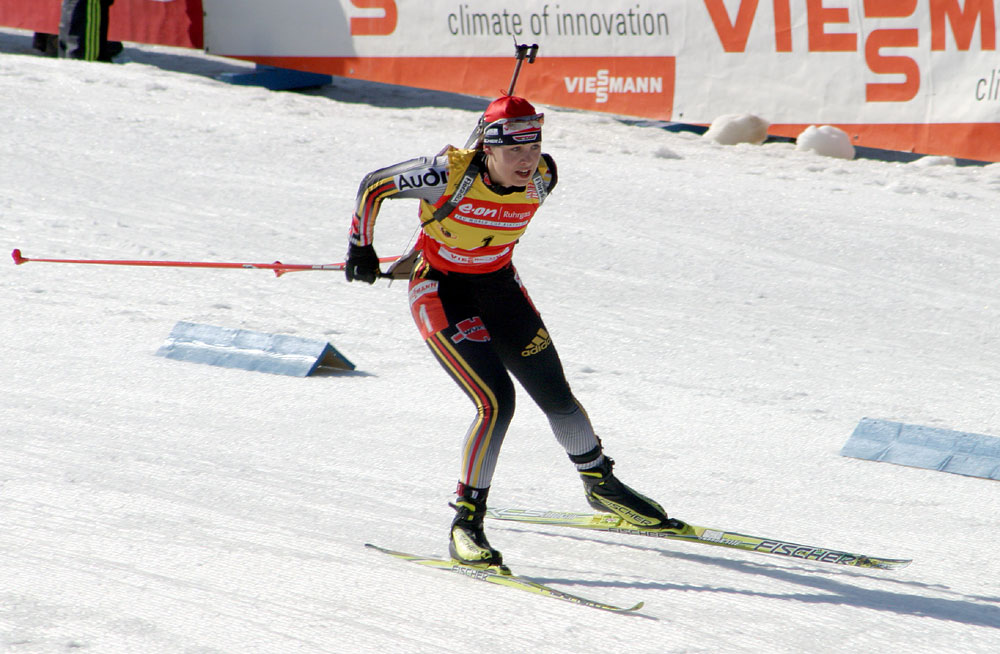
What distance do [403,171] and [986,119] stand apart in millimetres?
7554

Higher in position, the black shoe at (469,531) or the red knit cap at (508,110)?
the red knit cap at (508,110)

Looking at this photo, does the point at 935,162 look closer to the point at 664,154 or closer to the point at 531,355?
the point at 664,154

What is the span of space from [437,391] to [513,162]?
99.7 inches

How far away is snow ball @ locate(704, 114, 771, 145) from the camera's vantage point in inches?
410

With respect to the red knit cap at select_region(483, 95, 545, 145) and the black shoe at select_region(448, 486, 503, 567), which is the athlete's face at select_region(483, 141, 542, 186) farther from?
the black shoe at select_region(448, 486, 503, 567)

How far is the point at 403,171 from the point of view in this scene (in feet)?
11.9

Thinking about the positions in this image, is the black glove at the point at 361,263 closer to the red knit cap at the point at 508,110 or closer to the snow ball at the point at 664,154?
the red knit cap at the point at 508,110

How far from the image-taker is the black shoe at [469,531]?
3.62 meters

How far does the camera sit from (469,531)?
371 centimetres

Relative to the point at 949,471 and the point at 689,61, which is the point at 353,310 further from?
the point at 689,61

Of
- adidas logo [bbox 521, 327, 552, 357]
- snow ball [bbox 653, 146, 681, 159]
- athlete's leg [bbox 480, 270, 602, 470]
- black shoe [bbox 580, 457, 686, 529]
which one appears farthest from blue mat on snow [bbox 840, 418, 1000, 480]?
snow ball [bbox 653, 146, 681, 159]

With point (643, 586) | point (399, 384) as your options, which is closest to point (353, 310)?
point (399, 384)

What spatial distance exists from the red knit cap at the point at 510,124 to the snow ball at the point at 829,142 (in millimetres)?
7244

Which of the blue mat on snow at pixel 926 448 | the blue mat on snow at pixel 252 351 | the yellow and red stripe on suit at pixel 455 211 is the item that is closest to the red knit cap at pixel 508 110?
the yellow and red stripe on suit at pixel 455 211
